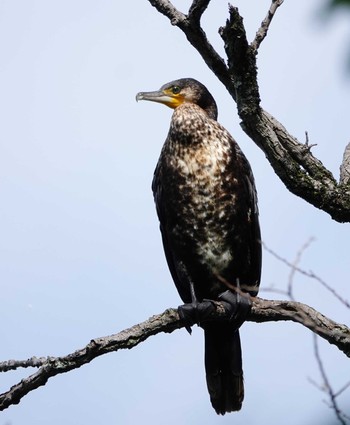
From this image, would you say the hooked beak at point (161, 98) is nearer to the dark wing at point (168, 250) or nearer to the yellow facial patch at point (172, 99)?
the yellow facial patch at point (172, 99)

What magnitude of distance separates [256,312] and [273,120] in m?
0.95

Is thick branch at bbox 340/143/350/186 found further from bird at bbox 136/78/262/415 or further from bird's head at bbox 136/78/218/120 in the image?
bird's head at bbox 136/78/218/120

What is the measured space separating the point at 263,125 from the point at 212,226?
1161 mm

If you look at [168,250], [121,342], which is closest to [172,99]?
[168,250]

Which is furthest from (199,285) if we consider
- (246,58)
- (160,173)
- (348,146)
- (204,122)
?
(246,58)

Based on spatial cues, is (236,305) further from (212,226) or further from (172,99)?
(172,99)

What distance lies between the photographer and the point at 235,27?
3.00 meters

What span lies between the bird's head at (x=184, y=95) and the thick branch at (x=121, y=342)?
6.26 ft

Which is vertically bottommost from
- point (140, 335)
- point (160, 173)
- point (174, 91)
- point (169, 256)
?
point (140, 335)

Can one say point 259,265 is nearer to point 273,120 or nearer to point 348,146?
point 348,146

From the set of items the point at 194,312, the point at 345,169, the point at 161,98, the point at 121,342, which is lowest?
the point at 121,342

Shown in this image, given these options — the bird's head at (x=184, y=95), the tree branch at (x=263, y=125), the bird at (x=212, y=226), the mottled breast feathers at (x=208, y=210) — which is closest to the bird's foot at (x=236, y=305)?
the bird at (x=212, y=226)

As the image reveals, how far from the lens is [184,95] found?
5.24 meters

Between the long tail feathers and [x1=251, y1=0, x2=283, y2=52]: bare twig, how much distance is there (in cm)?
190
